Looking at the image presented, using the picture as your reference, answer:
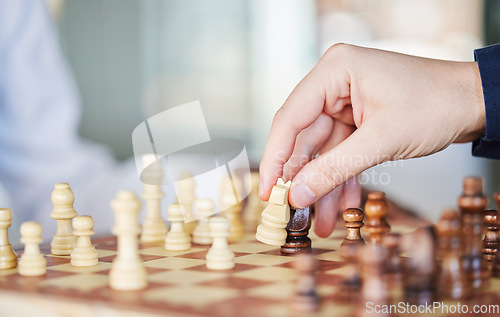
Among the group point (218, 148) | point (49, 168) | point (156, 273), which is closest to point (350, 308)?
point (156, 273)

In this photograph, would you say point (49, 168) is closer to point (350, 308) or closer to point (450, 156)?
point (350, 308)

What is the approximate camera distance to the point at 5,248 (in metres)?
1.24

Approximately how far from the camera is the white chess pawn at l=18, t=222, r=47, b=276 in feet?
3.75

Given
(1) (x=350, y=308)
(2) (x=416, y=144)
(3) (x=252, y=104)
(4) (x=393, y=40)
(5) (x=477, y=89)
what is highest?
(4) (x=393, y=40)

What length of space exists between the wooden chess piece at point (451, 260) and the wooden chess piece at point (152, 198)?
0.93 m

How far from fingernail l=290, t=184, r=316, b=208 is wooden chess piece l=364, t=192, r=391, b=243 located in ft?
0.75

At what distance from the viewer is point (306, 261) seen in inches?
33.9

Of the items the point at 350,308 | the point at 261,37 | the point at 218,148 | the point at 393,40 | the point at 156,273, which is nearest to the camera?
the point at 350,308

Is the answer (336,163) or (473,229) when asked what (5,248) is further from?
(473,229)

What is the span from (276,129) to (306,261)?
69 cm

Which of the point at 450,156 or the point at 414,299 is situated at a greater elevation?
the point at 450,156

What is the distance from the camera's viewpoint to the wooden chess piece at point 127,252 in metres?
0.98

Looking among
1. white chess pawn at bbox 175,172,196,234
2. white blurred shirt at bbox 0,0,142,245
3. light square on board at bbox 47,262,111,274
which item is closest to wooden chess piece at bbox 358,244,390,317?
light square on board at bbox 47,262,111,274

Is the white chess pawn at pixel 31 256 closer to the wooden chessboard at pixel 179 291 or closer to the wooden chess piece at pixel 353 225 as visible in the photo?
the wooden chessboard at pixel 179 291
